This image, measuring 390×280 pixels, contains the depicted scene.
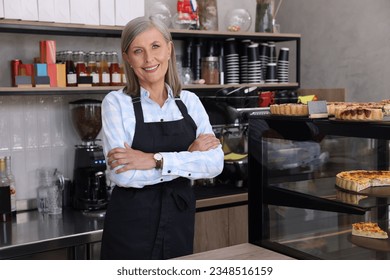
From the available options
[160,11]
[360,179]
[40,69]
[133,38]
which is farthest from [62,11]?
[360,179]

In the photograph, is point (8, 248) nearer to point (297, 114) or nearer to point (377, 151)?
point (297, 114)

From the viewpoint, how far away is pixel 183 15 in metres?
3.53

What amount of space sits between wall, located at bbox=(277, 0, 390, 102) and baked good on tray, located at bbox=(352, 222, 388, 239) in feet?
8.49

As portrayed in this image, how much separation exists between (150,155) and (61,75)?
1.27m

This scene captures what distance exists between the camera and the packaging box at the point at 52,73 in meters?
3.07

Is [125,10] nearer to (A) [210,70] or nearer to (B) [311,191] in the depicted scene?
(A) [210,70]

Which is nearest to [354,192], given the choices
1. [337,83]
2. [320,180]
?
[320,180]

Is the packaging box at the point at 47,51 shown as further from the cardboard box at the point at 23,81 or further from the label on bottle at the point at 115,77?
the label on bottle at the point at 115,77

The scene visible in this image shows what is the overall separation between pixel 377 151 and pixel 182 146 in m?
0.74

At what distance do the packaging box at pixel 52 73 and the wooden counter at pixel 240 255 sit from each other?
1.61 m

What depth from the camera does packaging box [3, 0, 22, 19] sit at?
2.84m

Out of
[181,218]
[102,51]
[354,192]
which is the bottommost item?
[181,218]

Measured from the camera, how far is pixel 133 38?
81.4 inches

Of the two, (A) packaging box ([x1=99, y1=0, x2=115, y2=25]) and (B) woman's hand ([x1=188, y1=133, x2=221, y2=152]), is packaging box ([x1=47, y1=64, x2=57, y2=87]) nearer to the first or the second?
(A) packaging box ([x1=99, y1=0, x2=115, y2=25])
